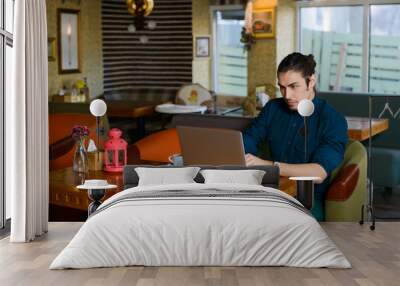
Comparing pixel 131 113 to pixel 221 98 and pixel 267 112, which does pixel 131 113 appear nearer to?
pixel 221 98

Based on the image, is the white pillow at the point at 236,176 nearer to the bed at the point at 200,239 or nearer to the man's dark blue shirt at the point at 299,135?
the man's dark blue shirt at the point at 299,135

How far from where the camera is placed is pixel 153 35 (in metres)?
13.3

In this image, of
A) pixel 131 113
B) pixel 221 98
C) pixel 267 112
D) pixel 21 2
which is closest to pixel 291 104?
pixel 267 112

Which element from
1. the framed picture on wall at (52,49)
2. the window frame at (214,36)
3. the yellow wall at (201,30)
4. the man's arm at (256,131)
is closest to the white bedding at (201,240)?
the man's arm at (256,131)

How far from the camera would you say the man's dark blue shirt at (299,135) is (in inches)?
225

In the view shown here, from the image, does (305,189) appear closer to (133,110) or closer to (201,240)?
(201,240)

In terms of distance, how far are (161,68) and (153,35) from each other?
0.55 metres

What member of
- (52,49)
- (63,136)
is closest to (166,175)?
(63,136)

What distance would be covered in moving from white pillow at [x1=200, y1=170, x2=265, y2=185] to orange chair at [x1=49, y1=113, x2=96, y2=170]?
247cm

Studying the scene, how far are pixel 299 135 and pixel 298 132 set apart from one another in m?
0.02

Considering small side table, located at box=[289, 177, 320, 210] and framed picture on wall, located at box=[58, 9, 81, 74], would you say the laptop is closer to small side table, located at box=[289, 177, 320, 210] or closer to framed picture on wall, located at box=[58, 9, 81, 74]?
small side table, located at box=[289, 177, 320, 210]

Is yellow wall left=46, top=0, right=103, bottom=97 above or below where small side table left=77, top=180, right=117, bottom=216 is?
above

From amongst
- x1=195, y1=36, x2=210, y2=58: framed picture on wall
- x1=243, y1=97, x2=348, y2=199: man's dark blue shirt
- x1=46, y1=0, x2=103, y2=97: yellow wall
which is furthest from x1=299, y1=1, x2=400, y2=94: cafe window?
x1=243, y1=97, x2=348, y2=199: man's dark blue shirt

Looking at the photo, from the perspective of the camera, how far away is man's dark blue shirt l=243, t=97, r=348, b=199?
5.72m
